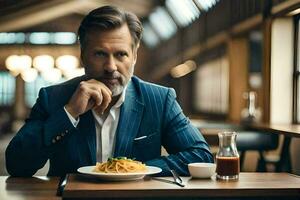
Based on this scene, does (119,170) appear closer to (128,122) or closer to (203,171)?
(203,171)

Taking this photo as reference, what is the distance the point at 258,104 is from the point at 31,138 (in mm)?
5576

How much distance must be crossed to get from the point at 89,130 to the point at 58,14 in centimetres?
1379

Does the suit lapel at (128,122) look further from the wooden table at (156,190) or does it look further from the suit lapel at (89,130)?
the wooden table at (156,190)

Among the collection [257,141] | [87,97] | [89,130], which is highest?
[87,97]

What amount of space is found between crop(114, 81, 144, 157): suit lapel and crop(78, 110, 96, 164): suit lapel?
92 millimetres

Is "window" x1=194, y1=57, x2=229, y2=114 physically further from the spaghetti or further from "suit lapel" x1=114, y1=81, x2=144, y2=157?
the spaghetti

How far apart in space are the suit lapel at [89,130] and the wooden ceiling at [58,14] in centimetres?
941

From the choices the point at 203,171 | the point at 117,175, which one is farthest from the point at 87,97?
the point at 203,171

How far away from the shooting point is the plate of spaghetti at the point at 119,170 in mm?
1669

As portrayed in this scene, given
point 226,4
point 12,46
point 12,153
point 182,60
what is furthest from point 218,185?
point 12,46

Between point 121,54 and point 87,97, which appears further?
point 121,54

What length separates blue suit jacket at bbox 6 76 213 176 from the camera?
1.93 m

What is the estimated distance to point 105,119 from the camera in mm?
2129

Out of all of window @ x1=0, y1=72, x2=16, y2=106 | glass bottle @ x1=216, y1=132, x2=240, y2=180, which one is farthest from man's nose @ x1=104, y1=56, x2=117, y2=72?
window @ x1=0, y1=72, x2=16, y2=106
